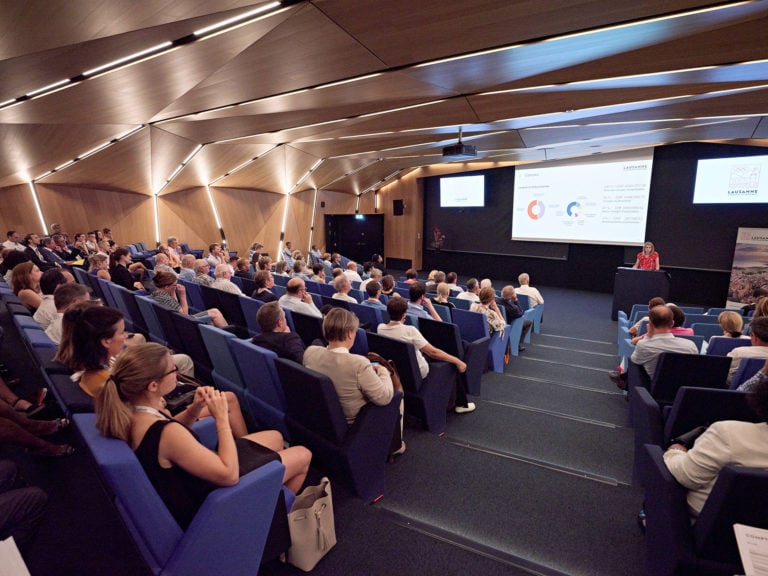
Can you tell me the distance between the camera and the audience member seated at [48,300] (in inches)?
144

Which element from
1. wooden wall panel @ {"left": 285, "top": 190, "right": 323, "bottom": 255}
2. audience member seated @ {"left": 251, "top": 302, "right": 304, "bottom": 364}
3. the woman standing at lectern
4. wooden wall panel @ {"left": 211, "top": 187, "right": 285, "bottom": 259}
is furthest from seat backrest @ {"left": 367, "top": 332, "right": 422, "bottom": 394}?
wooden wall panel @ {"left": 285, "top": 190, "right": 323, "bottom": 255}

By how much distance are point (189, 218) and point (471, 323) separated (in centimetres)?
1244

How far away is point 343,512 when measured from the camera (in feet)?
7.50

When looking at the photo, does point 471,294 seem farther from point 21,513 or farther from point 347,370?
point 21,513

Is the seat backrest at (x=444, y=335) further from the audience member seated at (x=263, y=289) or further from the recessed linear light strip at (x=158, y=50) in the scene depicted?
the recessed linear light strip at (x=158, y=50)

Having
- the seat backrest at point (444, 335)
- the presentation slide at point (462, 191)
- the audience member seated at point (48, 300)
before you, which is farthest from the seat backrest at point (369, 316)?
the presentation slide at point (462, 191)

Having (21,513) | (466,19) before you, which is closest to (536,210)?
(466,19)

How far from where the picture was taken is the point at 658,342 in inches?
130

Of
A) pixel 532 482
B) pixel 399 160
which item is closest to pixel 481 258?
pixel 399 160

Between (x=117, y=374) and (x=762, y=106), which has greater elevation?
(x=762, y=106)

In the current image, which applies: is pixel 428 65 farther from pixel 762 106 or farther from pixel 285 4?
pixel 762 106

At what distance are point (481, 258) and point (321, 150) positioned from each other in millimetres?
7058

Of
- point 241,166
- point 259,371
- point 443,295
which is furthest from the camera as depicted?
point 241,166

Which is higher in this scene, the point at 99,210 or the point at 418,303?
the point at 99,210
